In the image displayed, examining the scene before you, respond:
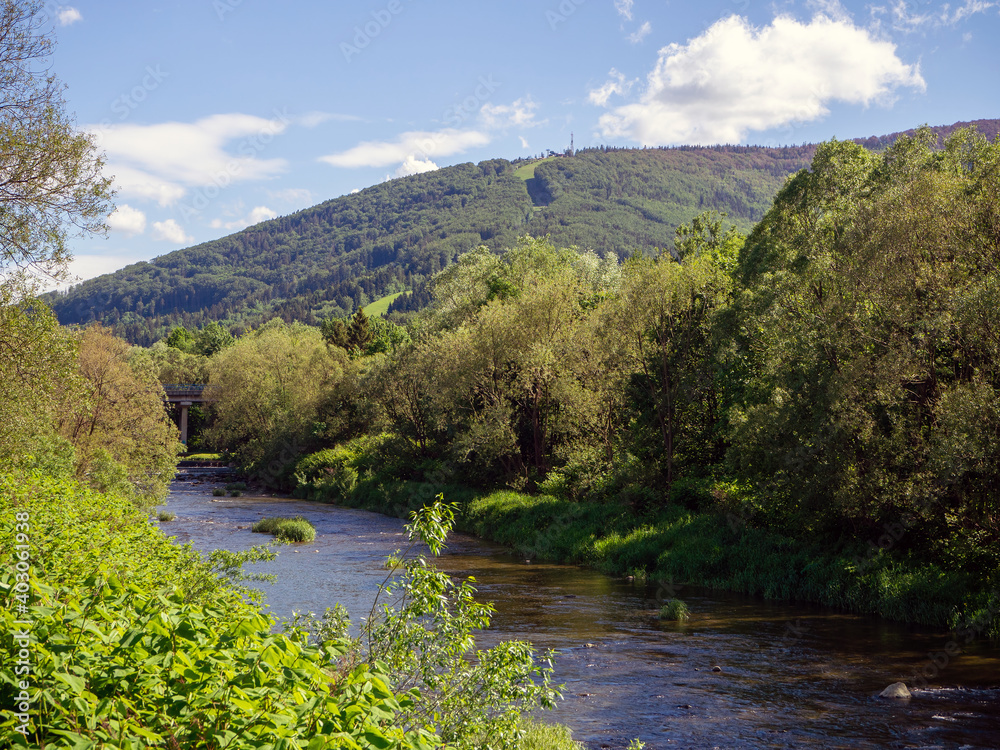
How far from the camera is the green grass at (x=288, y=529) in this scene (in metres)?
36.6

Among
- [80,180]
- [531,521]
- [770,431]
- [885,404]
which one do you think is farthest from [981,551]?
[80,180]

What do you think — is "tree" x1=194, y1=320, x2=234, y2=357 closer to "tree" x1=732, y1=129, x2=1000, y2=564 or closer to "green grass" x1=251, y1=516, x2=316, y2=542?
"green grass" x1=251, y1=516, x2=316, y2=542

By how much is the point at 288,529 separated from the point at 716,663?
82.9 ft

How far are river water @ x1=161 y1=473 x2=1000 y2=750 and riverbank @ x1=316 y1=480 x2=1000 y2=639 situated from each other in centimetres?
75

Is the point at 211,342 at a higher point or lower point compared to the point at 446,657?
higher

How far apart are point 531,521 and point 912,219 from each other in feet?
71.6

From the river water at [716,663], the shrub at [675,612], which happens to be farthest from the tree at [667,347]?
the shrub at [675,612]

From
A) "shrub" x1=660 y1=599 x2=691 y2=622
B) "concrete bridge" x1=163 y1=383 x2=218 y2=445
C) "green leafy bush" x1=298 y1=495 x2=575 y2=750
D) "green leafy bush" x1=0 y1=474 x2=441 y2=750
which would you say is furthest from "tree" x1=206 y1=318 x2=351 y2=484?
"green leafy bush" x1=0 y1=474 x2=441 y2=750

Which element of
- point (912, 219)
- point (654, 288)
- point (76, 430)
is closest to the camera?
point (912, 219)

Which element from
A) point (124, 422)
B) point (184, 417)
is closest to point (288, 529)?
point (124, 422)

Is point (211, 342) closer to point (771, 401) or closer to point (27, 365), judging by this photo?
point (27, 365)

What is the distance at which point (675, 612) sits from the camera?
854 inches

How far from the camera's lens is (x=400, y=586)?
870 cm

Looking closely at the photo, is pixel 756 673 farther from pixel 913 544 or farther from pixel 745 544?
pixel 745 544
